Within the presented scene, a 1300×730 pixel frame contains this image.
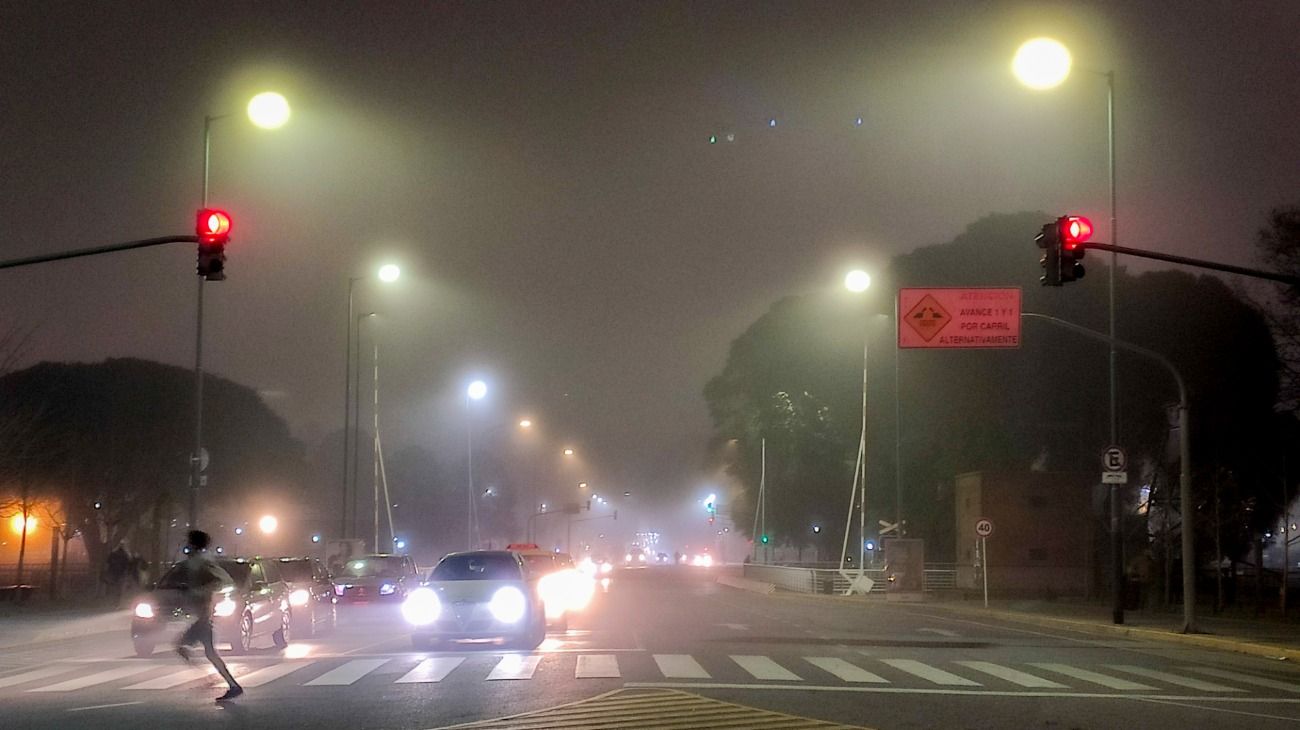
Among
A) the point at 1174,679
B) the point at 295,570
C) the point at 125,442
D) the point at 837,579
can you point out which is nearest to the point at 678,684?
the point at 1174,679

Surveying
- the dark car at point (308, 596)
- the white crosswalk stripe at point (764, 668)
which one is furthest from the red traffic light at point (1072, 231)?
the dark car at point (308, 596)

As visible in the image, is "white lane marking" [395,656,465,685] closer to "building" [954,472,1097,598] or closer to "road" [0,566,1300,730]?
"road" [0,566,1300,730]

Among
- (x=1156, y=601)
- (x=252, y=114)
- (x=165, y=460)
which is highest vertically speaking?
(x=252, y=114)

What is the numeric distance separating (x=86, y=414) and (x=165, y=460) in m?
3.52

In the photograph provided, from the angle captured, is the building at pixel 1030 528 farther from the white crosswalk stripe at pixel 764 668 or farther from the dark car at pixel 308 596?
the white crosswalk stripe at pixel 764 668

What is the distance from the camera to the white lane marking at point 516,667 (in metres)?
17.1

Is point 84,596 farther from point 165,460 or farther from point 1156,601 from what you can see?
point 1156,601

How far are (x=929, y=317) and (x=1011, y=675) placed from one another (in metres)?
14.0

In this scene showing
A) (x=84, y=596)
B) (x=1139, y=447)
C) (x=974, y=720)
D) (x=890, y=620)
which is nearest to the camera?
(x=974, y=720)

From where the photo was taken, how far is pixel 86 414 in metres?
53.2

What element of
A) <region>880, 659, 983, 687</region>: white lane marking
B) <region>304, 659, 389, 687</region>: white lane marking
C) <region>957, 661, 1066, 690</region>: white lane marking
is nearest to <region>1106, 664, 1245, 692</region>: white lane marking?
<region>957, 661, 1066, 690</region>: white lane marking

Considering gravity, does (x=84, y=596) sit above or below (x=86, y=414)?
below

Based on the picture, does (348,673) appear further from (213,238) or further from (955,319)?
(955,319)

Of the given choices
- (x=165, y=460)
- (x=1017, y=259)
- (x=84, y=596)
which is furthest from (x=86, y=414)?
(x=1017, y=259)
